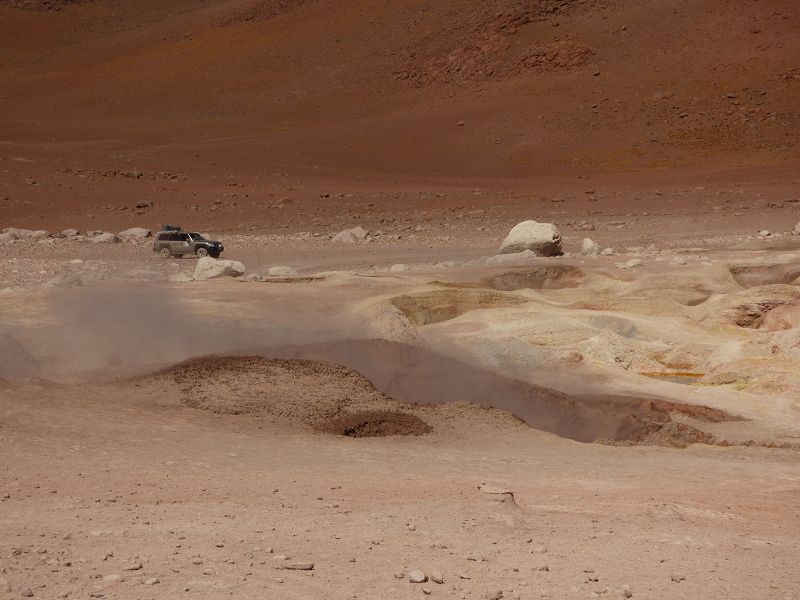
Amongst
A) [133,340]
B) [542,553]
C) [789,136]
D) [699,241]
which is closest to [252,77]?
[789,136]

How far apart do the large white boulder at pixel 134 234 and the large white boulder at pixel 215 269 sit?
10.8 meters

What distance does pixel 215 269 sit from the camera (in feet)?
58.7

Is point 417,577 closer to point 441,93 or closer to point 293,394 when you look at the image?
point 293,394

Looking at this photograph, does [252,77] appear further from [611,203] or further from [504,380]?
[504,380]

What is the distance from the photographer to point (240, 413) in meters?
10.3

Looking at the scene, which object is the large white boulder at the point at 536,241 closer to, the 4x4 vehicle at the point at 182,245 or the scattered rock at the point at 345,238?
the scattered rock at the point at 345,238

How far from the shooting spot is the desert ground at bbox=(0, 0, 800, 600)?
648 centimetres

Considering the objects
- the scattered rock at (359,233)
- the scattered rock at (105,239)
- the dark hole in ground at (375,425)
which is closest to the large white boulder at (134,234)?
the scattered rock at (105,239)

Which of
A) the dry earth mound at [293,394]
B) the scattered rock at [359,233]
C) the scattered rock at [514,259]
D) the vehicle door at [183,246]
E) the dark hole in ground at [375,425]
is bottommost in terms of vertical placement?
the dark hole in ground at [375,425]

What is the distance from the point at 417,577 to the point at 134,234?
78.0 feet

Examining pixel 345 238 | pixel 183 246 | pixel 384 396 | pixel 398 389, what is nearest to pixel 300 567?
pixel 384 396

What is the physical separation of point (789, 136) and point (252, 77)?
29.0 meters

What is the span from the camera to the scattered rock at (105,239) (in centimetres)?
2766

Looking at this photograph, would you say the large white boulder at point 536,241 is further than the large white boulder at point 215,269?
Yes
